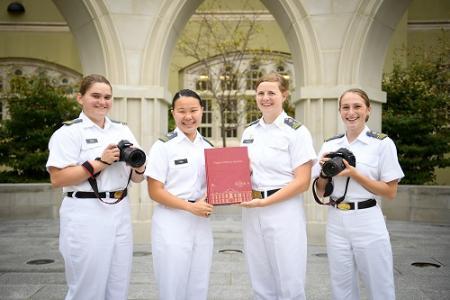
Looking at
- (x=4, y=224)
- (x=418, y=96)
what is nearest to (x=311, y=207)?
(x=4, y=224)

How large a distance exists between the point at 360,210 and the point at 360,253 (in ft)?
0.89

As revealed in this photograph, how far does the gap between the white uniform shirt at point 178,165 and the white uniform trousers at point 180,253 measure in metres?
0.15

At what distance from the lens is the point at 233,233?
7750mm

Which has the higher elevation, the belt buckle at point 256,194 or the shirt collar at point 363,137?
the shirt collar at point 363,137

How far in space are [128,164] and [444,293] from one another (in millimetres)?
3340

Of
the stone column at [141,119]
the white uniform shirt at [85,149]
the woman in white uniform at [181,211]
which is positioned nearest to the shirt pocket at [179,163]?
the woman in white uniform at [181,211]

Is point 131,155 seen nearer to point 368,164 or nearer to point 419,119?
point 368,164

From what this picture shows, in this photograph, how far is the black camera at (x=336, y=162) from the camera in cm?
293

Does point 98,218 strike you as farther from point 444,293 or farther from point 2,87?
point 2,87

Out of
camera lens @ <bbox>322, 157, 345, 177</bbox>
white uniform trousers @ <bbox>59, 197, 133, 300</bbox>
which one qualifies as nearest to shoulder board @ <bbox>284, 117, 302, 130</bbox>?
camera lens @ <bbox>322, 157, 345, 177</bbox>

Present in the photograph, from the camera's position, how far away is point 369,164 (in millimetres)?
3162

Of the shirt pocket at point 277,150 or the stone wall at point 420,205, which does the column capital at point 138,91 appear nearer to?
Answer: the shirt pocket at point 277,150

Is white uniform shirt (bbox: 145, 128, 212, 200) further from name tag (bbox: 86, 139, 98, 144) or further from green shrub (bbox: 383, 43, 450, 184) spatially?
green shrub (bbox: 383, 43, 450, 184)

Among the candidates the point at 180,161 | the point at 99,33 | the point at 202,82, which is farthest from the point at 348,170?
the point at 202,82
